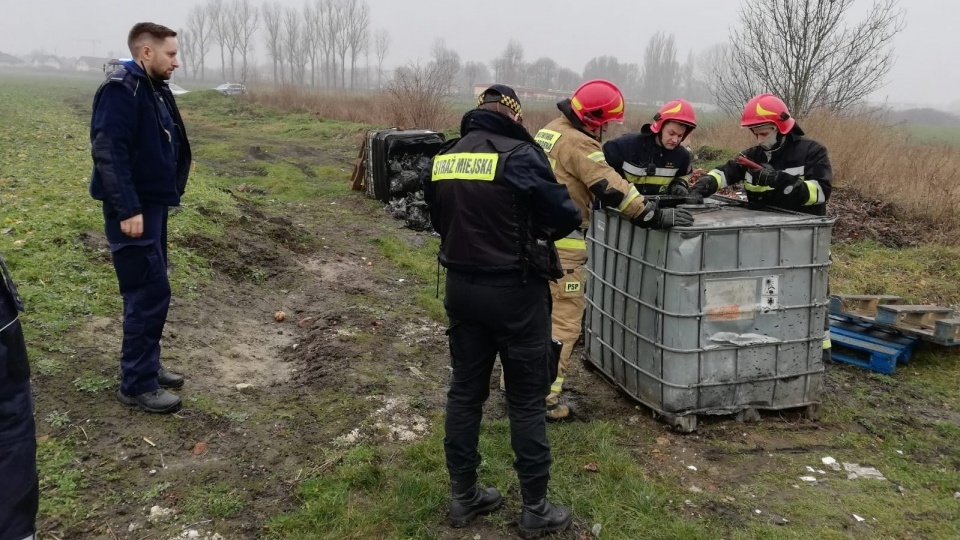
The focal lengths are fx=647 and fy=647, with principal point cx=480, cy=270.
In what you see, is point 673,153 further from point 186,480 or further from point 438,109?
point 438,109

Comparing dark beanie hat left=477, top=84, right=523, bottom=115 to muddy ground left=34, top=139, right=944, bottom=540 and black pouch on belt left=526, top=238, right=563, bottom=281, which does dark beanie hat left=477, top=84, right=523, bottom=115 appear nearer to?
black pouch on belt left=526, top=238, right=563, bottom=281

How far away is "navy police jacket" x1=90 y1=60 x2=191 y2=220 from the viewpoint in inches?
128

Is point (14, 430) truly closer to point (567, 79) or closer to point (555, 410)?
point (555, 410)

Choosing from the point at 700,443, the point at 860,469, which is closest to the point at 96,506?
the point at 700,443

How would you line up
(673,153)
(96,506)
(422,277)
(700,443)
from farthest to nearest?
1. (422,277)
2. (673,153)
3. (700,443)
4. (96,506)

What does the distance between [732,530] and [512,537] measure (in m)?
1.01

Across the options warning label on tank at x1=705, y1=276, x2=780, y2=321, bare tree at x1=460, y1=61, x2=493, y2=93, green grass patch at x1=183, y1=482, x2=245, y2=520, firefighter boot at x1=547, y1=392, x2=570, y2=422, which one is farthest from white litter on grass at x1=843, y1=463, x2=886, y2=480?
bare tree at x1=460, y1=61, x2=493, y2=93

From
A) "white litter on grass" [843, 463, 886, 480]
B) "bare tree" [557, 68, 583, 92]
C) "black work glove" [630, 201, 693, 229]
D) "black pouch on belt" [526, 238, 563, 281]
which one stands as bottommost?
Result: "white litter on grass" [843, 463, 886, 480]

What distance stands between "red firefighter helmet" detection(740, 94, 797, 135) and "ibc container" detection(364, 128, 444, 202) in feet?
21.0

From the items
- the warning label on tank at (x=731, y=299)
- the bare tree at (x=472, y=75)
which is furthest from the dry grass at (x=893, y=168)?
the bare tree at (x=472, y=75)

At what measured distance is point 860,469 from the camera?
3545 millimetres

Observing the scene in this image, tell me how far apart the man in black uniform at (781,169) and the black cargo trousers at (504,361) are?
2405mm

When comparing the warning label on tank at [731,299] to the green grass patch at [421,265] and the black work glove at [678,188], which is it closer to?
the black work glove at [678,188]

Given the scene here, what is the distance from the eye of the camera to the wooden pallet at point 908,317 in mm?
4781
